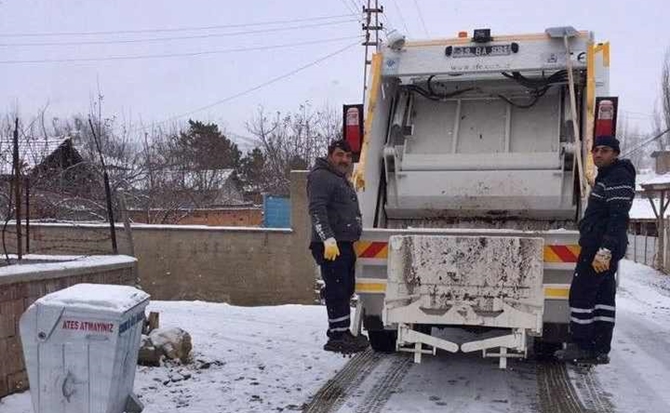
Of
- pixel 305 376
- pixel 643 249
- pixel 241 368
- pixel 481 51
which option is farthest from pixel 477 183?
pixel 643 249

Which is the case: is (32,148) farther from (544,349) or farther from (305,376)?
(544,349)

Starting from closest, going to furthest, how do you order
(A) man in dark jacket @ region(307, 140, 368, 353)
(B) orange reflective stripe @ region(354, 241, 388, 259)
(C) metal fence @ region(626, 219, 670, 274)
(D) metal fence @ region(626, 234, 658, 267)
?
(A) man in dark jacket @ region(307, 140, 368, 353) < (B) orange reflective stripe @ region(354, 241, 388, 259) < (C) metal fence @ region(626, 219, 670, 274) < (D) metal fence @ region(626, 234, 658, 267)

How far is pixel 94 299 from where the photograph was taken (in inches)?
151

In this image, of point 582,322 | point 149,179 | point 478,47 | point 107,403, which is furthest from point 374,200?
point 149,179

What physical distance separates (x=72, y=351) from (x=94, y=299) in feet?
0.99

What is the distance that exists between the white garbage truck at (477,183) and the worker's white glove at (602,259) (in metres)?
0.24

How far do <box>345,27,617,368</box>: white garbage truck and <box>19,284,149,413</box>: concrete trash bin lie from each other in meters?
2.20

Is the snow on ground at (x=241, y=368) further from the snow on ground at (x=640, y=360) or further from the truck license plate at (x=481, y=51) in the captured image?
the truck license plate at (x=481, y=51)

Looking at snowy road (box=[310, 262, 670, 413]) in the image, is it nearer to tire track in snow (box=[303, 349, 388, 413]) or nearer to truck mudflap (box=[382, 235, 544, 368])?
tire track in snow (box=[303, 349, 388, 413])

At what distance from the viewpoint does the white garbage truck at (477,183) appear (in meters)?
5.18

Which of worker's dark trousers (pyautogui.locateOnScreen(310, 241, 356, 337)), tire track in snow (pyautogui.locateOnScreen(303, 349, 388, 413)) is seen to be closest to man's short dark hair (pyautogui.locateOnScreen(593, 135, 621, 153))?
worker's dark trousers (pyautogui.locateOnScreen(310, 241, 356, 337))

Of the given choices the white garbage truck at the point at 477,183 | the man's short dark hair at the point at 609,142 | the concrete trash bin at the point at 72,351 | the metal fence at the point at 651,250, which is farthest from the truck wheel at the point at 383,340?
the metal fence at the point at 651,250

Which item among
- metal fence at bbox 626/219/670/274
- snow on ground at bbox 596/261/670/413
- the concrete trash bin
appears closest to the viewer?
the concrete trash bin

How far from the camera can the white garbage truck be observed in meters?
5.18
